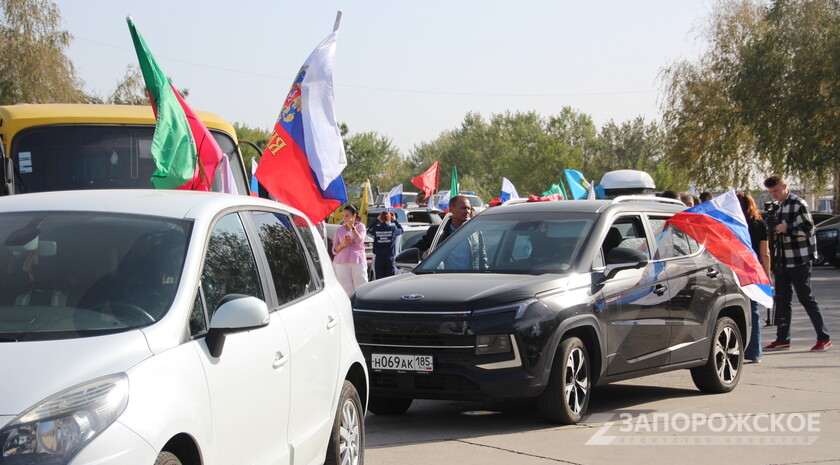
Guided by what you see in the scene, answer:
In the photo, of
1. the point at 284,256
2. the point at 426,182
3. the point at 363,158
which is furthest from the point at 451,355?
the point at 363,158

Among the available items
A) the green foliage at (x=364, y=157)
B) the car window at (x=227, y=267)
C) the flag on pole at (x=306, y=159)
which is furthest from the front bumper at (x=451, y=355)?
the green foliage at (x=364, y=157)

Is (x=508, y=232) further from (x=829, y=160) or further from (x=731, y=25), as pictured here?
(x=731, y=25)

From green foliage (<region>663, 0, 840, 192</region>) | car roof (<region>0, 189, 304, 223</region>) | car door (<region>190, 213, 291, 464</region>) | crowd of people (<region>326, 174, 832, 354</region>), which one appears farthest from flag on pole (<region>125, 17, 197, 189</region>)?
green foliage (<region>663, 0, 840, 192</region>)

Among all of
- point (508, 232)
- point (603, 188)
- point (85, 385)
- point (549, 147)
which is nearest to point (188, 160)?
point (508, 232)

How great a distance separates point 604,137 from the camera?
3853 inches

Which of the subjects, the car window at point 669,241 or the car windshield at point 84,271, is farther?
the car window at point 669,241

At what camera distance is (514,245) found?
8812 mm

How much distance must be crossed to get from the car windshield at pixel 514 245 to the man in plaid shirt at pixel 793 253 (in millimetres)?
4574

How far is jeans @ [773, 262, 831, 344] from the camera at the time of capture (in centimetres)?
1239

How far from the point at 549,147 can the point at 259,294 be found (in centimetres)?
9496

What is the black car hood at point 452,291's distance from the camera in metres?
7.68

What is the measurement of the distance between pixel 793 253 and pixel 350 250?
285 inches

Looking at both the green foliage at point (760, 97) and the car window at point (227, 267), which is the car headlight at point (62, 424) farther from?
the green foliage at point (760, 97)

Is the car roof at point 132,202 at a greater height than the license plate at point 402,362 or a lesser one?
greater
